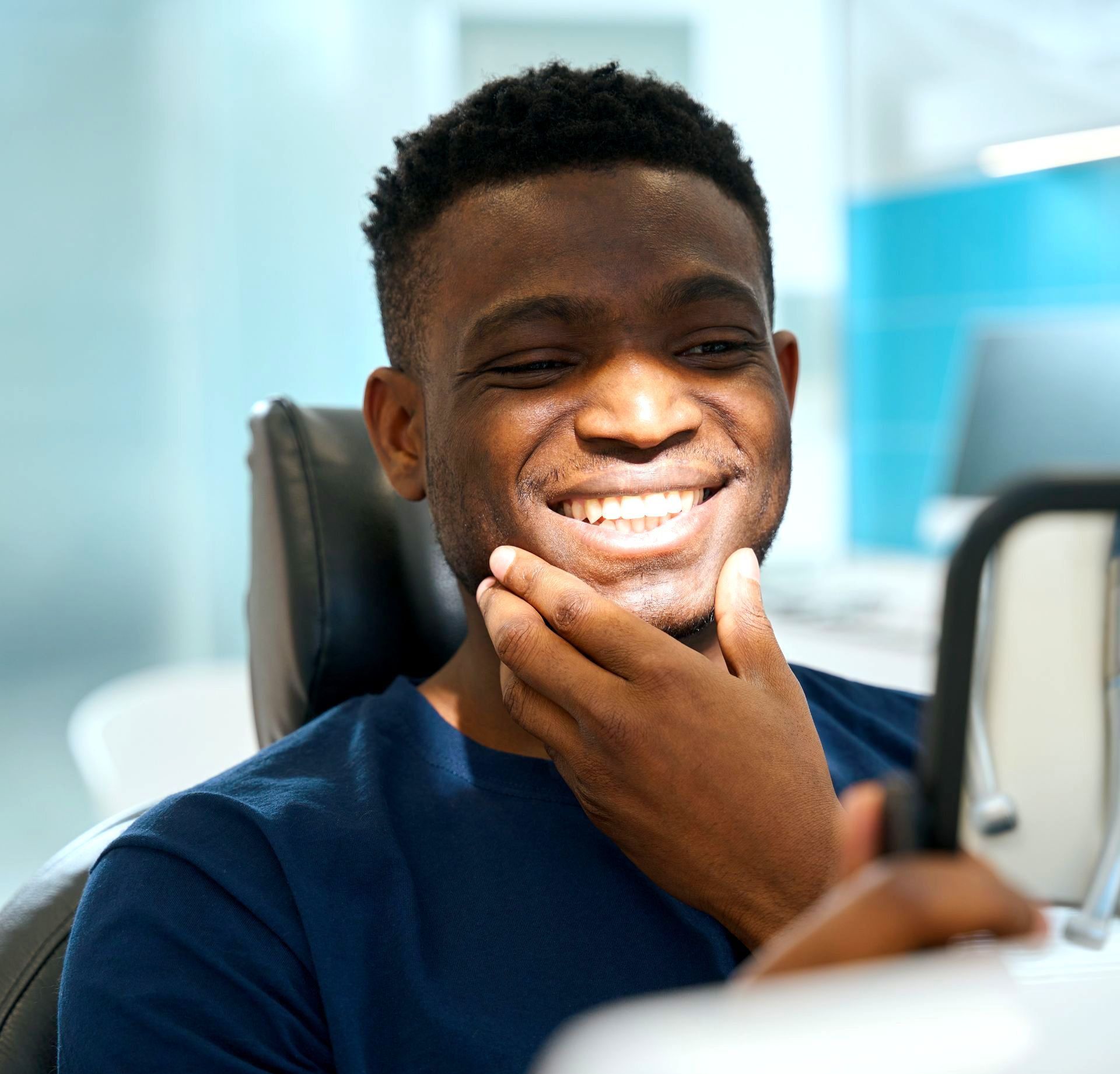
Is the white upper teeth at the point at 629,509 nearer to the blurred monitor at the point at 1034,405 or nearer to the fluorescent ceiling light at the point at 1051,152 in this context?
the blurred monitor at the point at 1034,405

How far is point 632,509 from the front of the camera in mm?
810

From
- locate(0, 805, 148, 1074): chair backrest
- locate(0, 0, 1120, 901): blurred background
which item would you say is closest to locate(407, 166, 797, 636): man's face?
locate(0, 805, 148, 1074): chair backrest

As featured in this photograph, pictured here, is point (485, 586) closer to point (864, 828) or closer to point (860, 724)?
point (860, 724)

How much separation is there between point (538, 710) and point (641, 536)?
15cm

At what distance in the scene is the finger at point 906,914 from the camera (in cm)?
21

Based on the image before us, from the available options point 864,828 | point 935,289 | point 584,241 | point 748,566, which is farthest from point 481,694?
point 935,289

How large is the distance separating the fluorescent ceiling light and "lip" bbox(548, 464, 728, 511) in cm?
211

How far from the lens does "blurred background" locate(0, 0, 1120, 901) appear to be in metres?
2.44

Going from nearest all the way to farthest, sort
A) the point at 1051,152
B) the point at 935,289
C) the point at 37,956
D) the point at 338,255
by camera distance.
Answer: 1. the point at 37,956
2. the point at 1051,152
3. the point at 338,255
4. the point at 935,289

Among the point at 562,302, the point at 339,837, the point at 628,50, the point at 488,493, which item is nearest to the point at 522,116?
the point at 562,302

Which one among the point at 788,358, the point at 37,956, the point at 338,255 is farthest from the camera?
the point at 338,255

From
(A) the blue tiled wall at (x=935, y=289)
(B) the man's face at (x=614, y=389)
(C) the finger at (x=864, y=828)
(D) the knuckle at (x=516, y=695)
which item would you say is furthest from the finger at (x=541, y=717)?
(A) the blue tiled wall at (x=935, y=289)

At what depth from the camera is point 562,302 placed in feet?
2.59

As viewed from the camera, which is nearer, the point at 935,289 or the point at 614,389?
the point at 614,389
